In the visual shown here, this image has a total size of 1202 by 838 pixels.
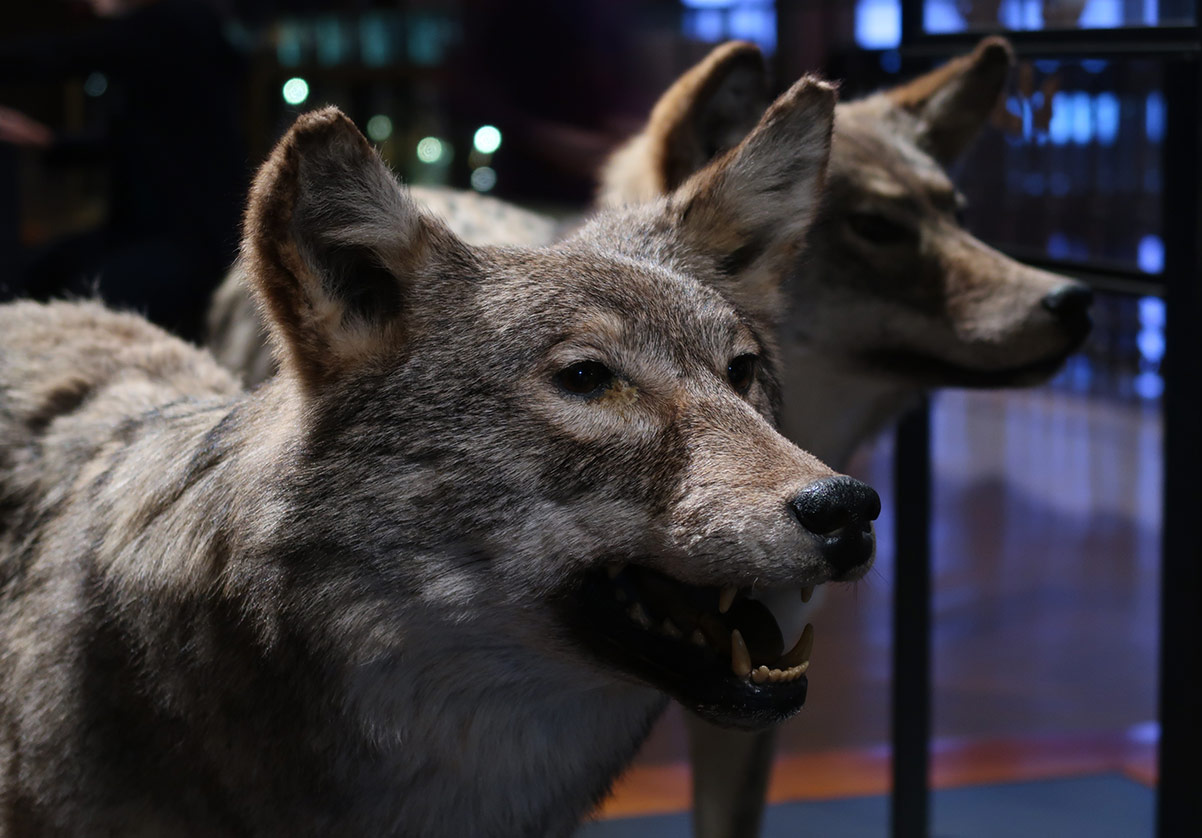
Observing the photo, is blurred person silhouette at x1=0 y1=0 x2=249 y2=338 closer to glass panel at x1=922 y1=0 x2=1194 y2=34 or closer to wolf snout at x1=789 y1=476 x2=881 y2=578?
glass panel at x1=922 y1=0 x2=1194 y2=34

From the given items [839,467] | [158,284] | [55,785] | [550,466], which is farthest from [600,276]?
[158,284]

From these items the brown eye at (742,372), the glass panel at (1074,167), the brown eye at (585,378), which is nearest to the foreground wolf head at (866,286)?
the glass panel at (1074,167)

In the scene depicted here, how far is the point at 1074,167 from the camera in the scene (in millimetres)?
3834

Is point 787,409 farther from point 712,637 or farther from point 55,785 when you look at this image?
point 55,785

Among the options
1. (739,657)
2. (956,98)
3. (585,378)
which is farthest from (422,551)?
(956,98)

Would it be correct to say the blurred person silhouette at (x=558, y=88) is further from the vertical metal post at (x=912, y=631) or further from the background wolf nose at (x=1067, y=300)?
the background wolf nose at (x=1067, y=300)

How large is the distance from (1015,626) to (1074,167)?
1932mm

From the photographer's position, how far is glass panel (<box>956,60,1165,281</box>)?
3.07 m

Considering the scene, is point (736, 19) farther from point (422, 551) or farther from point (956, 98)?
point (422, 551)

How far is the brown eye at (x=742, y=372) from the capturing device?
5.57ft

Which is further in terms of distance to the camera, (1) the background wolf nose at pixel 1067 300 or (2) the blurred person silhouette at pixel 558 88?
(2) the blurred person silhouette at pixel 558 88

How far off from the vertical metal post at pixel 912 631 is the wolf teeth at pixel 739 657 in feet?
5.60

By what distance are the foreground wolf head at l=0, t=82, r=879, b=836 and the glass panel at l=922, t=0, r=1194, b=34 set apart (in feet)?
3.62

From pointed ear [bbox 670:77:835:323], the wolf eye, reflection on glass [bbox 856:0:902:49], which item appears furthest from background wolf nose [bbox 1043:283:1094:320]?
reflection on glass [bbox 856:0:902:49]
